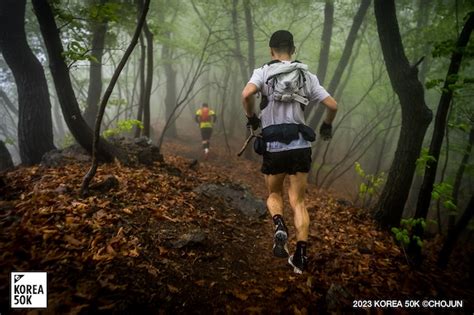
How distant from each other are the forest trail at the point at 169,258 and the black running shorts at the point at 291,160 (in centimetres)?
123

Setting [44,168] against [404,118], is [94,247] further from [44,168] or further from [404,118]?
[404,118]

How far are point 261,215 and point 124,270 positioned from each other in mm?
3214

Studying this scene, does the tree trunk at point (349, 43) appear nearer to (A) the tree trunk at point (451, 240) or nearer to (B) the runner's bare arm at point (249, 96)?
(A) the tree trunk at point (451, 240)

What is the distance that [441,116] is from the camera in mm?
3551

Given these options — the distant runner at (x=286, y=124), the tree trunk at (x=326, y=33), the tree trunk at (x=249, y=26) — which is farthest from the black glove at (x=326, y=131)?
the tree trunk at (x=249, y=26)

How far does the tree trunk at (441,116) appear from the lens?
11.0 feet

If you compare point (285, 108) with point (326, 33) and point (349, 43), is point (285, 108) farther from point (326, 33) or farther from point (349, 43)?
point (326, 33)

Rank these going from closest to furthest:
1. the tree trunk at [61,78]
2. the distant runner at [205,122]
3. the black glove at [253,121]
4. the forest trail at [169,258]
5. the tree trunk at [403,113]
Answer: the forest trail at [169,258], the black glove at [253,121], the tree trunk at [61,78], the tree trunk at [403,113], the distant runner at [205,122]

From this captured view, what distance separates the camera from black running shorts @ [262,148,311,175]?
3256 millimetres

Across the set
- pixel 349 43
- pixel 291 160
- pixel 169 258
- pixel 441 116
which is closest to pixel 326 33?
pixel 349 43

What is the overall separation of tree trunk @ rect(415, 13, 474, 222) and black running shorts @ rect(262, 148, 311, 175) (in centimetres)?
180

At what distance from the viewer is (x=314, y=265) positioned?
3.36 metres

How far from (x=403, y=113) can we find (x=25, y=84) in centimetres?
818

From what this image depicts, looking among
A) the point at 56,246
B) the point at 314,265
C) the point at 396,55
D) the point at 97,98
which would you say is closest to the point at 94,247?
the point at 56,246
